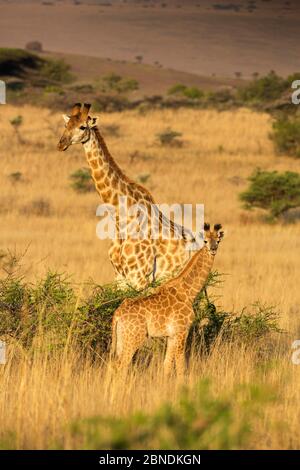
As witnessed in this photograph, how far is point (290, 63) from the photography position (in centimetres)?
15312

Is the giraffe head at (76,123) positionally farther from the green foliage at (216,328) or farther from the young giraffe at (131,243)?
the green foliage at (216,328)

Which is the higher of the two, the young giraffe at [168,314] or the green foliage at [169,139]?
the green foliage at [169,139]

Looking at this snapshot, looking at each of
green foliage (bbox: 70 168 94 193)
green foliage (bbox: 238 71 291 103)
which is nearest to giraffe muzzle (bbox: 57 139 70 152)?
green foliage (bbox: 70 168 94 193)

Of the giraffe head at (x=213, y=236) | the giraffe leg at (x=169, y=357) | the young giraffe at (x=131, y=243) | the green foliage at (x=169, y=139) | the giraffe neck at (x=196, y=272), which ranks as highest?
the green foliage at (x=169, y=139)

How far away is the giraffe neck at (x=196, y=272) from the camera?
832cm

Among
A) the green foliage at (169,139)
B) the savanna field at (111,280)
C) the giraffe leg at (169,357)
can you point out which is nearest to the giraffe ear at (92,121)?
the savanna field at (111,280)

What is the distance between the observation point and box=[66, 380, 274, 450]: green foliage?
18.9ft

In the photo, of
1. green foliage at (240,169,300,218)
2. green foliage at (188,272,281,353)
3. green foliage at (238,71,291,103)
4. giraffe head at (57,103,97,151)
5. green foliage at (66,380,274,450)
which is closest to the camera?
green foliage at (66,380,274,450)

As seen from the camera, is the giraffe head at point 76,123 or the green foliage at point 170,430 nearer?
the green foliage at point 170,430

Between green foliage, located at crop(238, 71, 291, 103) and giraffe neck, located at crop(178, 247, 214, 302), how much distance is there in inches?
2349

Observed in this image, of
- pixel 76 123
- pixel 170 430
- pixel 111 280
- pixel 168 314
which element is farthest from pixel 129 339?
pixel 111 280

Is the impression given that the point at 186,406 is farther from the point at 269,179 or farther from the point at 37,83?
the point at 37,83

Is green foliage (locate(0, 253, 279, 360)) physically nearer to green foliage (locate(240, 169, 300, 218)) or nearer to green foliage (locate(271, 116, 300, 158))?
green foliage (locate(240, 169, 300, 218))

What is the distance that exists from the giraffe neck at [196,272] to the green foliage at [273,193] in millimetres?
14629
